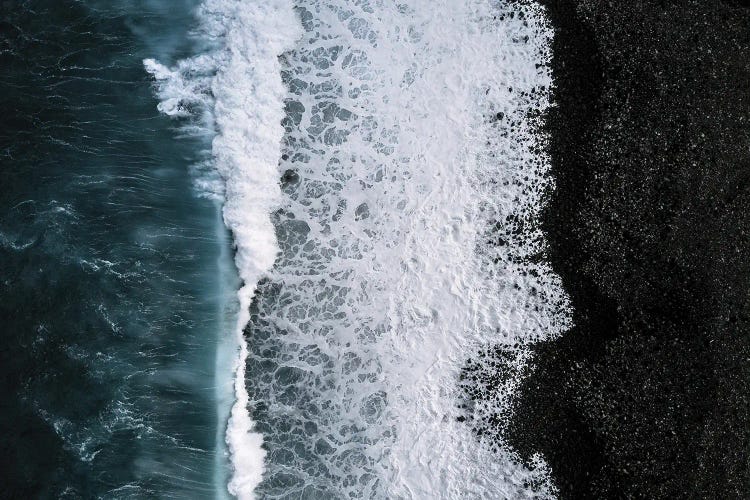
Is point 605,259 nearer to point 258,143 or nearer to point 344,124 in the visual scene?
point 344,124

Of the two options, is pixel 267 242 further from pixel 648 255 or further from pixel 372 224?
pixel 648 255

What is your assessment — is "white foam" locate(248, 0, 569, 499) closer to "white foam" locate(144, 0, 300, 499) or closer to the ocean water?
the ocean water

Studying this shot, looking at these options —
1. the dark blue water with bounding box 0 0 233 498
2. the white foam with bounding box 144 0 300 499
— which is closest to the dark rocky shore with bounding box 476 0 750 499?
the white foam with bounding box 144 0 300 499

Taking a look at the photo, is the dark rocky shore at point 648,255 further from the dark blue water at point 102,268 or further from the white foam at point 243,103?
the dark blue water at point 102,268

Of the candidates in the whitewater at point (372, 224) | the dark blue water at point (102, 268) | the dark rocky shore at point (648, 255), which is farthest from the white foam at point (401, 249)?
the dark blue water at point (102, 268)

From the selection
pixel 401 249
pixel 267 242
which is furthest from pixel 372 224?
pixel 267 242

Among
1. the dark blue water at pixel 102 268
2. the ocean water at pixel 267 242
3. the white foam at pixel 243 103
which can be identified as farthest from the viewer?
the white foam at pixel 243 103
